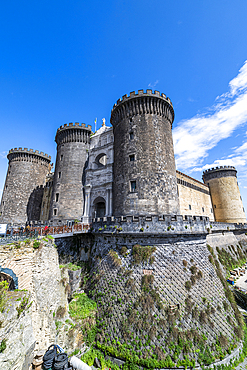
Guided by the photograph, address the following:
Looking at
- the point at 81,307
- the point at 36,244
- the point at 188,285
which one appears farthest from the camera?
the point at 81,307

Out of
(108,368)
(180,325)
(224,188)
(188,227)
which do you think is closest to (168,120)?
(188,227)

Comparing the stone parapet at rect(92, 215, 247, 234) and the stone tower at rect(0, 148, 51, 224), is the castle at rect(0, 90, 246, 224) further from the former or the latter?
the stone parapet at rect(92, 215, 247, 234)

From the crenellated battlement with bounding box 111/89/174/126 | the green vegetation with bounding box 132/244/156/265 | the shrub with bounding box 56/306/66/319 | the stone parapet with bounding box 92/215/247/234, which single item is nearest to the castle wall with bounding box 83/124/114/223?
the crenellated battlement with bounding box 111/89/174/126

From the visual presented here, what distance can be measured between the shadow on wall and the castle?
0.51 feet

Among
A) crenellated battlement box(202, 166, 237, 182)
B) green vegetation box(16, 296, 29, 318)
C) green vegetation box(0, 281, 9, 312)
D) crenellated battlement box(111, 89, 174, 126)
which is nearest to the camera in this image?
green vegetation box(0, 281, 9, 312)

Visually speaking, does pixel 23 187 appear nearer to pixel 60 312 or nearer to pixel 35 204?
pixel 35 204

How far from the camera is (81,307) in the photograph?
12539 mm

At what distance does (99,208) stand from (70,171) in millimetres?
6956

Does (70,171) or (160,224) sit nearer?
(160,224)

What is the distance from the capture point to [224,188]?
39.1 metres

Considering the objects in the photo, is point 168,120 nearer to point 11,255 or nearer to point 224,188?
point 11,255

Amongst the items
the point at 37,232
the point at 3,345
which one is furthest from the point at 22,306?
the point at 37,232

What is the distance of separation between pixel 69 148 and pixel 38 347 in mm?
22564

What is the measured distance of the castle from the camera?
18.4 m
